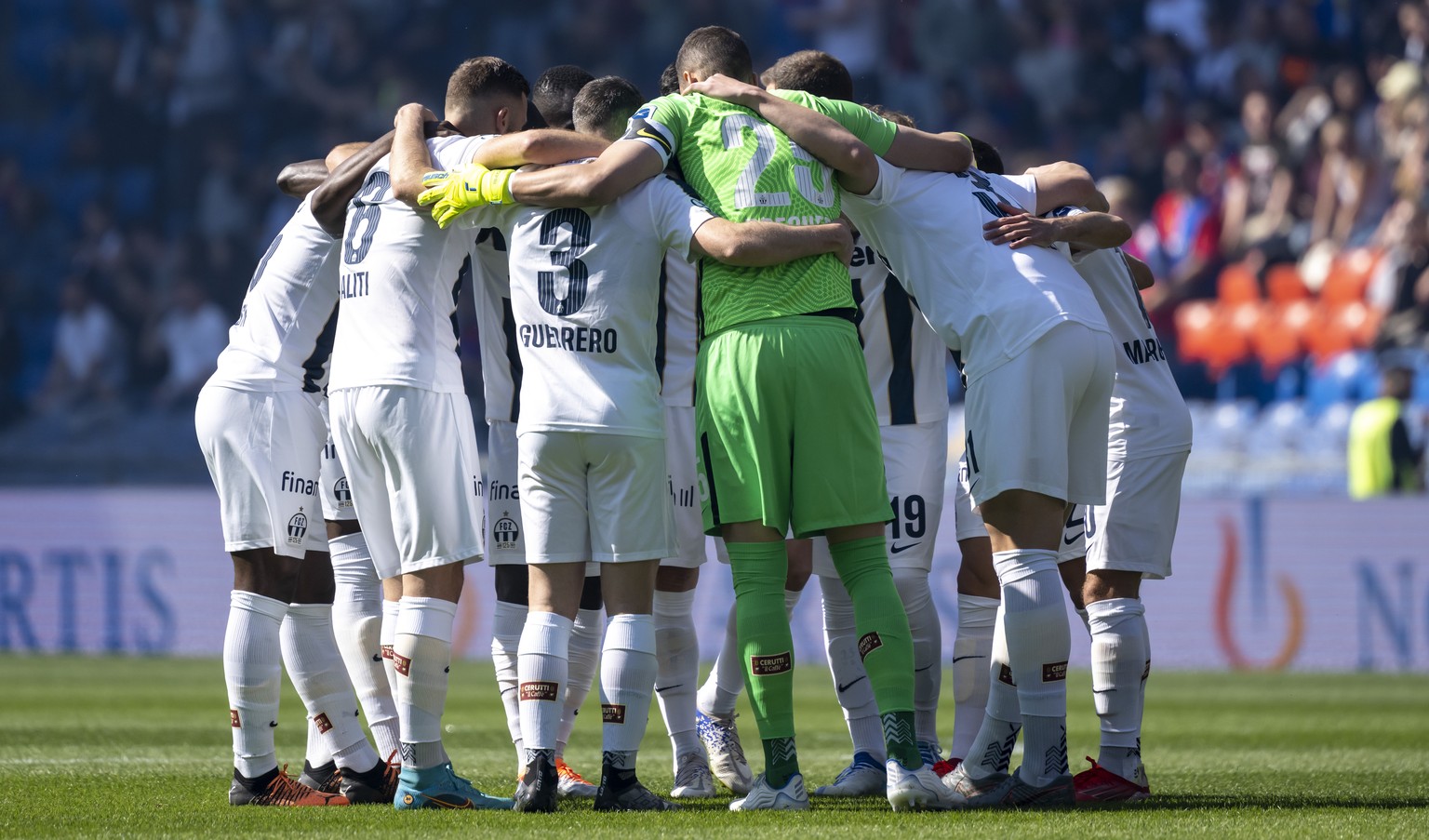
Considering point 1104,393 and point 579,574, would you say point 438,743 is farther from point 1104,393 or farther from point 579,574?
point 1104,393

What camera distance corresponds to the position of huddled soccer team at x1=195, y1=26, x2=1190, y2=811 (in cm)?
488

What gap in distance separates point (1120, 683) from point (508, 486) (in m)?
2.22

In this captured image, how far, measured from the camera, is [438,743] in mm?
5066

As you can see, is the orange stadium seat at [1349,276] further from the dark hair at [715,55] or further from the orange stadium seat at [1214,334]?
the dark hair at [715,55]

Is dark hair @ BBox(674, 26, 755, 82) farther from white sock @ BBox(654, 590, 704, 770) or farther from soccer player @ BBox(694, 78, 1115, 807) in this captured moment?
white sock @ BBox(654, 590, 704, 770)

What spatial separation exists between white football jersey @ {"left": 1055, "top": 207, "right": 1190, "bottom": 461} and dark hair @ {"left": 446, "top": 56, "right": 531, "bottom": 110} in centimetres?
201

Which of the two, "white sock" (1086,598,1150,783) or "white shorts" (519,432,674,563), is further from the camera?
"white sock" (1086,598,1150,783)

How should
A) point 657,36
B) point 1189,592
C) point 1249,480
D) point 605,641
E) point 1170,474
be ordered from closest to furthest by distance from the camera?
point 605,641
point 1170,474
point 1189,592
point 1249,480
point 657,36

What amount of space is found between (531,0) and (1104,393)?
17.3 metres

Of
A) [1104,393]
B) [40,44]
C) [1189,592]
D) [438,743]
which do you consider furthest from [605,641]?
[40,44]

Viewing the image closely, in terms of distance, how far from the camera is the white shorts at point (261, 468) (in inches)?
215

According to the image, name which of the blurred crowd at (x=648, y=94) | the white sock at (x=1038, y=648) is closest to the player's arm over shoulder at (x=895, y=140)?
the white sock at (x=1038, y=648)

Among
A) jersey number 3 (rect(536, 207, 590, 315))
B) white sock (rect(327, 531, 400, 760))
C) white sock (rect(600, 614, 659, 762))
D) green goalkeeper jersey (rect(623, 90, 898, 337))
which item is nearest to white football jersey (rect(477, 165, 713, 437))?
jersey number 3 (rect(536, 207, 590, 315))

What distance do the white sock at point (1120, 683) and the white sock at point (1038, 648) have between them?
1.40ft
